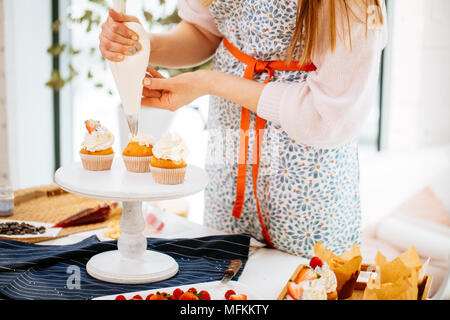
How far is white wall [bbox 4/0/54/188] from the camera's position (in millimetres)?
2410

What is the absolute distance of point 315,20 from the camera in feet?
2.83

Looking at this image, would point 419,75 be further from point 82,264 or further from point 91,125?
point 82,264

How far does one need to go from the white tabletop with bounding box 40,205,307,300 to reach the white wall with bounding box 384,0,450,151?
2.22 meters

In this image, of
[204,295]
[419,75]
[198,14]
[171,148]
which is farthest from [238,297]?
[419,75]

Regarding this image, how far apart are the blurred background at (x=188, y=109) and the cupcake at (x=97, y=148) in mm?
1068

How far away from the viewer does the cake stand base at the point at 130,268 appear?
2.72ft

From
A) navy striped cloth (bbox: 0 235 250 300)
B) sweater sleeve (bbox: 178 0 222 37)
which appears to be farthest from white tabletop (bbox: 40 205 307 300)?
sweater sleeve (bbox: 178 0 222 37)

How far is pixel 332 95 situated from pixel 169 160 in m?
0.31

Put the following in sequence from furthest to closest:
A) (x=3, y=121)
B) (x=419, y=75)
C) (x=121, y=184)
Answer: (x=419, y=75)
(x=3, y=121)
(x=121, y=184)

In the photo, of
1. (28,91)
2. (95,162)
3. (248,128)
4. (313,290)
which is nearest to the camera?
(313,290)

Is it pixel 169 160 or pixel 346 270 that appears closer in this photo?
pixel 346 270

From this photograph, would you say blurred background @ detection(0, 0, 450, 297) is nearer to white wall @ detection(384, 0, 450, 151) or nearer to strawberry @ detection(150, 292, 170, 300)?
white wall @ detection(384, 0, 450, 151)

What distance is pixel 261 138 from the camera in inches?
40.4
